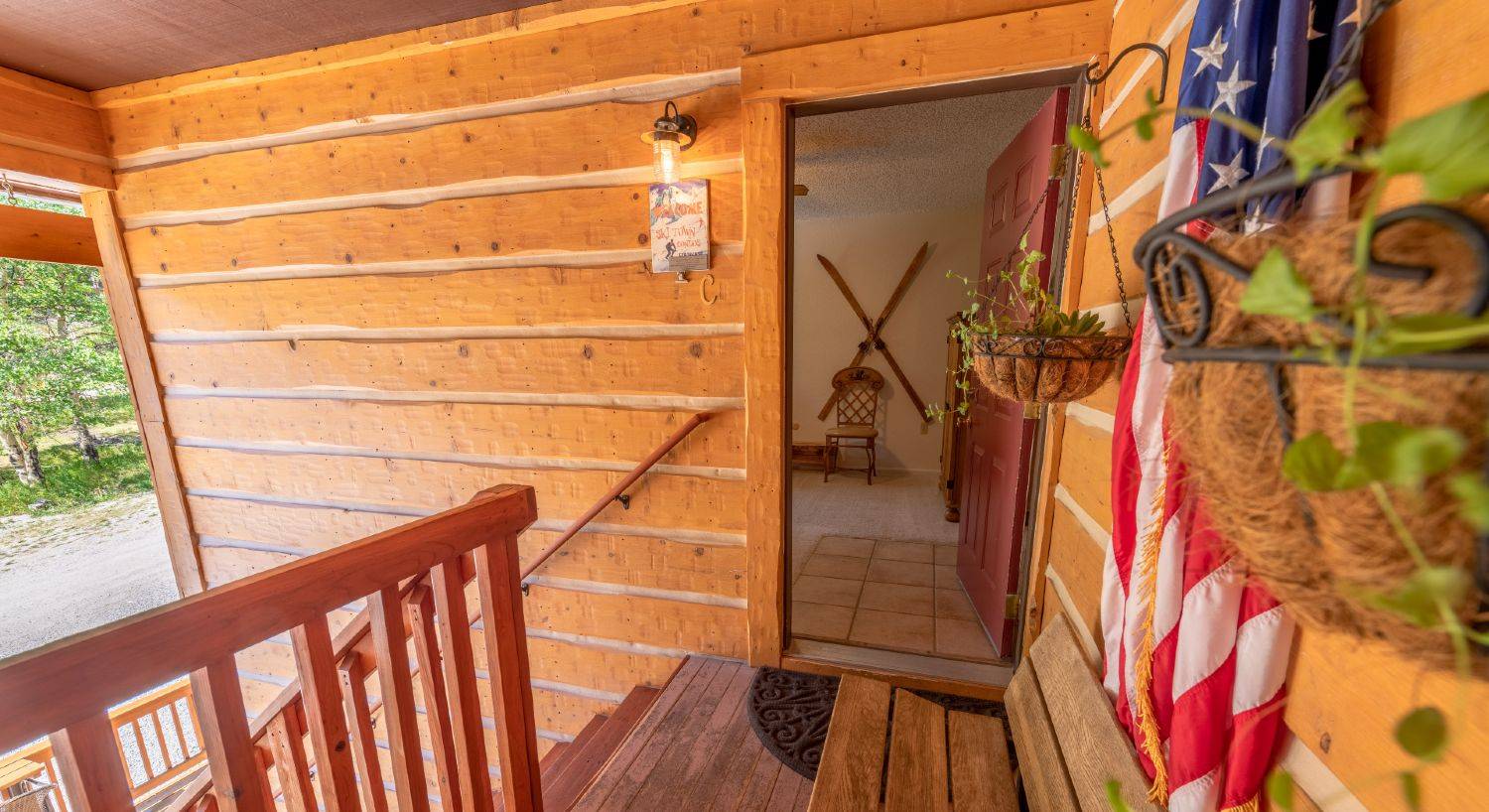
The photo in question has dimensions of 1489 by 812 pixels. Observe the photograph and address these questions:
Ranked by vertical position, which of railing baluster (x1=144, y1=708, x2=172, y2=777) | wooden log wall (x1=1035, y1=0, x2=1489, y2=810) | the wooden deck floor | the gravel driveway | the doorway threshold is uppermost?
wooden log wall (x1=1035, y1=0, x2=1489, y2=810)

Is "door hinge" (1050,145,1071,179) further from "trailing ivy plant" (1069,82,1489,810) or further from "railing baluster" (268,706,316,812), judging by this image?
"railing baluster" (268,706,316,812)

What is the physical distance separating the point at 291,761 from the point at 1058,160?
255 centimetres

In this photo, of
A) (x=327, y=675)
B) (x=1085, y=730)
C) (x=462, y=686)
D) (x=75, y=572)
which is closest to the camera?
(x=327, y=675)

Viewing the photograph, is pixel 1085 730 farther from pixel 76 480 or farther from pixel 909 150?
pixel 76 480

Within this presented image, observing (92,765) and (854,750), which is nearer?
(92,765)

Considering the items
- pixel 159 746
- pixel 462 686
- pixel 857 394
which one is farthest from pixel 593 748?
pixel 857 394

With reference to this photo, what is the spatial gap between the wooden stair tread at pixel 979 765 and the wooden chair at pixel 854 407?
3.49m

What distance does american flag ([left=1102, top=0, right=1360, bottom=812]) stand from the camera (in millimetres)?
622

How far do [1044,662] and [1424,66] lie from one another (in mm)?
1290

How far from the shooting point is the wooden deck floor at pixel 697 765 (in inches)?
56.5

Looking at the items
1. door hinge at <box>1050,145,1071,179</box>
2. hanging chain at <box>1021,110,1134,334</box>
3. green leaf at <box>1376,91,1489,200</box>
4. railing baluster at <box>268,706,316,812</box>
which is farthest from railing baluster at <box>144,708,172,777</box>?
door hinge at <box>1050,145,1071,179</box>

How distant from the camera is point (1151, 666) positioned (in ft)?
2.65

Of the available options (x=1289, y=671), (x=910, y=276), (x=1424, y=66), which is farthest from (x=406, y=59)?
(x=910, y=276)

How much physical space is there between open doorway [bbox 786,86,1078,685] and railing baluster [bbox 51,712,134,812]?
1587 mm
